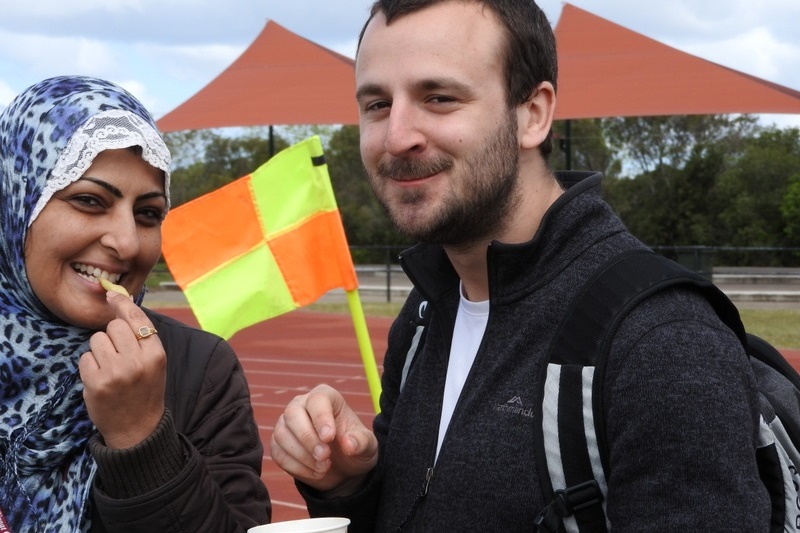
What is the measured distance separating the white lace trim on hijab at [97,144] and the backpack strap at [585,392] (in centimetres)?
113

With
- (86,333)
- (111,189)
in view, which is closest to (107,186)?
(111,189)

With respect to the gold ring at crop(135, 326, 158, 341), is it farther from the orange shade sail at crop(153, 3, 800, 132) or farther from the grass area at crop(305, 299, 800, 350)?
the grass area at crop(305, 299, 800, 350)

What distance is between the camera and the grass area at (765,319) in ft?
50.4

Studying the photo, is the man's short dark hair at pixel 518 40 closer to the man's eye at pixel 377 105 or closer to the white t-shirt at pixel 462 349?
the man's eye at pixel 377 105

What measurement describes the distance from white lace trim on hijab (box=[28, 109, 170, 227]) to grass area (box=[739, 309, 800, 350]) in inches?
526

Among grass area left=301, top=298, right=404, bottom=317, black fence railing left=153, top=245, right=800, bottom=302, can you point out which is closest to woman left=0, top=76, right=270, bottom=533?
grass area left=301, top=298, right=404, bottom=317

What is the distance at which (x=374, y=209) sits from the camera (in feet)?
131

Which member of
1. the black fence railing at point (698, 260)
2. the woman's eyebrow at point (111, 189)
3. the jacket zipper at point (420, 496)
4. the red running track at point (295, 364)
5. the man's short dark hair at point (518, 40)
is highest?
the man's short dark hair at point (518, 40)

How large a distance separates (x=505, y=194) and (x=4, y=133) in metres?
1.28

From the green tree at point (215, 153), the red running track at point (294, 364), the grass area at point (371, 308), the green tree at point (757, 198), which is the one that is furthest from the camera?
the green tree at point (215, 153)

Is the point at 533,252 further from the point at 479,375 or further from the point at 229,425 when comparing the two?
the point at 229,425

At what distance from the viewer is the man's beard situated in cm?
201

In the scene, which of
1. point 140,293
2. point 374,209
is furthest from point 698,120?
point 140,293

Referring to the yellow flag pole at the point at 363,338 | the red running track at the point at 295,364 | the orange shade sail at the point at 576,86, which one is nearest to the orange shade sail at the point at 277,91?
the orange shade sail at the point at 576,86
